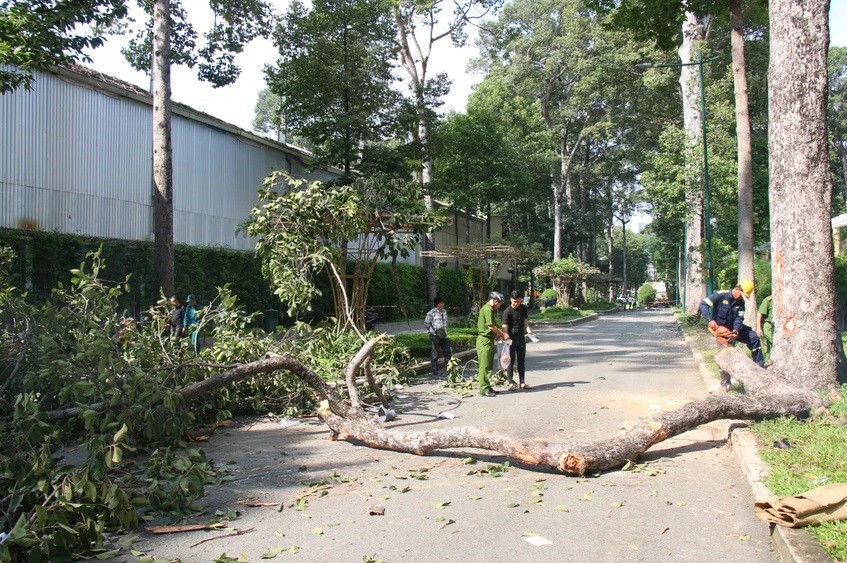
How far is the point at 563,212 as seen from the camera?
2060 inches

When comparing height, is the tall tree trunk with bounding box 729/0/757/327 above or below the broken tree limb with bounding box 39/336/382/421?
above

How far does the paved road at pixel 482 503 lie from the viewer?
14.7 feet

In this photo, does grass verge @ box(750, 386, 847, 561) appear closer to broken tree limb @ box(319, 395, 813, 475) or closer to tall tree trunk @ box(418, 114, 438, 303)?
broken tree limb @ box(319, 395, 813, 475)

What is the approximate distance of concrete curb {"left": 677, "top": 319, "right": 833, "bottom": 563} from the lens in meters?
3.91

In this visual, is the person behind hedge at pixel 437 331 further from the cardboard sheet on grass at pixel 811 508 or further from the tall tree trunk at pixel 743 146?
the cardboard sheet on grass at pixel 811 508

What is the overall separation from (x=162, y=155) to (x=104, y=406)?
842 cm

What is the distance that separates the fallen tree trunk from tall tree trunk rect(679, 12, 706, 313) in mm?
17888

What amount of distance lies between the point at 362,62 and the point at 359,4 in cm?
183

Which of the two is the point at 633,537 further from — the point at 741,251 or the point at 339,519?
the point at 741,251

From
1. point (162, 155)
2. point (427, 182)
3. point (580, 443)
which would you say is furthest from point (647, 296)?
point (580, 443)

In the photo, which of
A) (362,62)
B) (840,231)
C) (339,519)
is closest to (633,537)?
(339,519)

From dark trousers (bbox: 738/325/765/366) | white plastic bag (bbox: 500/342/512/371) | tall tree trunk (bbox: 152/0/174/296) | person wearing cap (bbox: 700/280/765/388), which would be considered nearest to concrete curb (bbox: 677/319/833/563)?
person wearing cap (bbox: 700/280/765/388)

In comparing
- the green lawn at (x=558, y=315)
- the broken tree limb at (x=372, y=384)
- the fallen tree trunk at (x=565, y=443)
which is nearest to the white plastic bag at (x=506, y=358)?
the broken tree limb at (x=372, y=384)

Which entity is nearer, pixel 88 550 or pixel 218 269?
pixel 88 550
